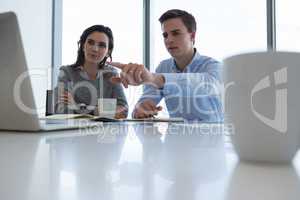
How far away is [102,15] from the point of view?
3270mm

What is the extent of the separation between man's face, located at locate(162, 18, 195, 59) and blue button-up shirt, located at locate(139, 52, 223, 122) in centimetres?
8

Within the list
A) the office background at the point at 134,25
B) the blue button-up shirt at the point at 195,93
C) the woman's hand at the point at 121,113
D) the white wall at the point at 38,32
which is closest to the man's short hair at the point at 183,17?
the blue button-up shirt at the point at 195,93

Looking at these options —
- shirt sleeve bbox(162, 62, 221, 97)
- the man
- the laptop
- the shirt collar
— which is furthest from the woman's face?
the laptop

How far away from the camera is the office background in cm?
266

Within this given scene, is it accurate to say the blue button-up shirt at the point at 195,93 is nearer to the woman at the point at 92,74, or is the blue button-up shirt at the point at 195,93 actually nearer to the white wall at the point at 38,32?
the woman at the point at 92,74

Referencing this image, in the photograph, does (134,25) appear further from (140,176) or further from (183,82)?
(140,176)

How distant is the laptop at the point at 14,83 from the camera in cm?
56

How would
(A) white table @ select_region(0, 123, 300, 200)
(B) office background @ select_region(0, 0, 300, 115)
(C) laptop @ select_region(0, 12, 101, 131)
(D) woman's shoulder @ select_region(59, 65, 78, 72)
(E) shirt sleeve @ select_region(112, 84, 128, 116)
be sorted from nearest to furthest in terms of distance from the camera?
(A) white table @ select_region(0, 123, 300, 200) → (C) laptop @ select_region(0, 12, 101, 131) → (E) shirt sleeve @ select_region(112, 84, 128, 116) → (D) woman's shoulder @ select_region(59, 65, 78, 72) → (B) office background @ select_region(0, 0, 300, 115)

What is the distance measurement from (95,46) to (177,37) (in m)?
0.65

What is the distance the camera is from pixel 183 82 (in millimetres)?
1553

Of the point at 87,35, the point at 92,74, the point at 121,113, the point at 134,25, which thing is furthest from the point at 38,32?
the point at 121,113

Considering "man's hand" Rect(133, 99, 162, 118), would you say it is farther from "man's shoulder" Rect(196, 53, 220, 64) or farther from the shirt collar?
the shirt collar

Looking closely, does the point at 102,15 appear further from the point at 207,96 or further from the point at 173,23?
the point at 207,96

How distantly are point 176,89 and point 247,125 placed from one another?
1409 mm
